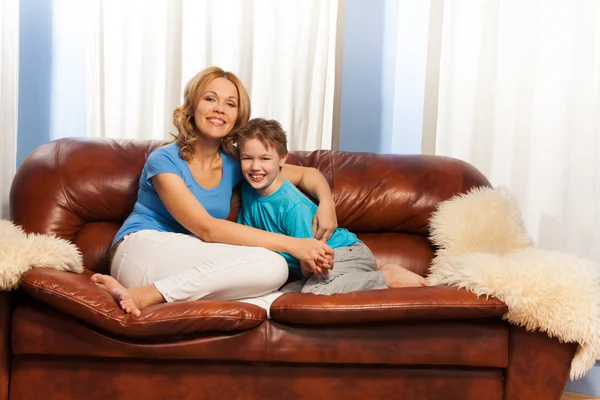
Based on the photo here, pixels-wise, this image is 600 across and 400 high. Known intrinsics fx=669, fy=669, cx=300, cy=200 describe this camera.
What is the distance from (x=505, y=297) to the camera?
6.13ft

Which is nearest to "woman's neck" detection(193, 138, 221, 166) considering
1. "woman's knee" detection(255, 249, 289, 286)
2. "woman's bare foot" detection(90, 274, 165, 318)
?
"woman's knee" detection(255, 249, 289, 286)

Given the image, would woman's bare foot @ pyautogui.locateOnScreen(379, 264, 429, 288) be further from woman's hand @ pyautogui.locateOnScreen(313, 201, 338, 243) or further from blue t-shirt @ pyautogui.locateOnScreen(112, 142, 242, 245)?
blue t-shirt @ pyautogui.locateOnScreen(112, 142, 242, 245)

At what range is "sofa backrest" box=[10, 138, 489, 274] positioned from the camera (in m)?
2.41

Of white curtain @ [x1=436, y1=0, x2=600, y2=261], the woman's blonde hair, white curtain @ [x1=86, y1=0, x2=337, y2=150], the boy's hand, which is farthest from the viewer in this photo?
white curtain @ [x1=86, y1=0, x2=337, y2=150]

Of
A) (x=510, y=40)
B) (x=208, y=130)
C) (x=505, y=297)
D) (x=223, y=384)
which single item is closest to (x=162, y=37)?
(x=208, y=130)

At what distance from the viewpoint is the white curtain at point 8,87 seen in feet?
9.52

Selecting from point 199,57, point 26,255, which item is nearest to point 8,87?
point 199,57

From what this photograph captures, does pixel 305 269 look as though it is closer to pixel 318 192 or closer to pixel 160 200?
pixel 318 192

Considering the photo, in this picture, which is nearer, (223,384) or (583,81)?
(223,384)

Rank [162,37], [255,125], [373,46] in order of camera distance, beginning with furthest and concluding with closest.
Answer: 1. [373,46]
2. [162,37]
3. [255,125]

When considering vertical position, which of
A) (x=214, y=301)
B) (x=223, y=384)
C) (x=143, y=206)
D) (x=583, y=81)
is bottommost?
(x=223, y=384)

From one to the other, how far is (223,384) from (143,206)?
0.77m

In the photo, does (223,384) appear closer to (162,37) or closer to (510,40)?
(162,37)

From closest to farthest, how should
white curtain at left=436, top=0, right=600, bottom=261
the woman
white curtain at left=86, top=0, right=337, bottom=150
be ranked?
the woman → white curtain at left=436, top=0, right=600, bottom=261 → white curtain at left=86, top=0, right=337, bottom=150
